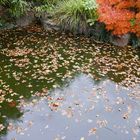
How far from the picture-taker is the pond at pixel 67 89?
741cm

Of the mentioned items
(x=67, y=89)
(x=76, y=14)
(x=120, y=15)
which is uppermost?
(x=120, y=15)

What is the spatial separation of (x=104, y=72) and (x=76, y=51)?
1986mm

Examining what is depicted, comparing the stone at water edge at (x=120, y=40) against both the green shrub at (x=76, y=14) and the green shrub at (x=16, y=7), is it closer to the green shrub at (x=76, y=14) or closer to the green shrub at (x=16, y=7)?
the green shrub at (x=76, y=14)

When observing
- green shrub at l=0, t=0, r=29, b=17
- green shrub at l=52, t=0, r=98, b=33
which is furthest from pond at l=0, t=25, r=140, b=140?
green shrub at l=0, t=0, r=29, b=17

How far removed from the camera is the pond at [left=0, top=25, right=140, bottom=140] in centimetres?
741

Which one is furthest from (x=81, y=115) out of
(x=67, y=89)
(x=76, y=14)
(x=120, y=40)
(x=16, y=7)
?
(x=16, y=7)

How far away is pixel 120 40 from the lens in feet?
41.6

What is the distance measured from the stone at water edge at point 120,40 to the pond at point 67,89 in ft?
1.25

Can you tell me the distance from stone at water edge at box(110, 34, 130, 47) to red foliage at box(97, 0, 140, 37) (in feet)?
1.88

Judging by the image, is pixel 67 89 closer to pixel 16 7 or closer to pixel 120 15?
pixel 120 15

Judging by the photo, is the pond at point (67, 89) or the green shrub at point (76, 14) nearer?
the pond at point (67, 89)

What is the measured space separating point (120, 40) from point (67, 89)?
4.47 meters

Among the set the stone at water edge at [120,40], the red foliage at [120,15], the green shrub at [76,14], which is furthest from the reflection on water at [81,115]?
the green shrub at [76,14]

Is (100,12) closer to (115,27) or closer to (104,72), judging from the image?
(115,27)
